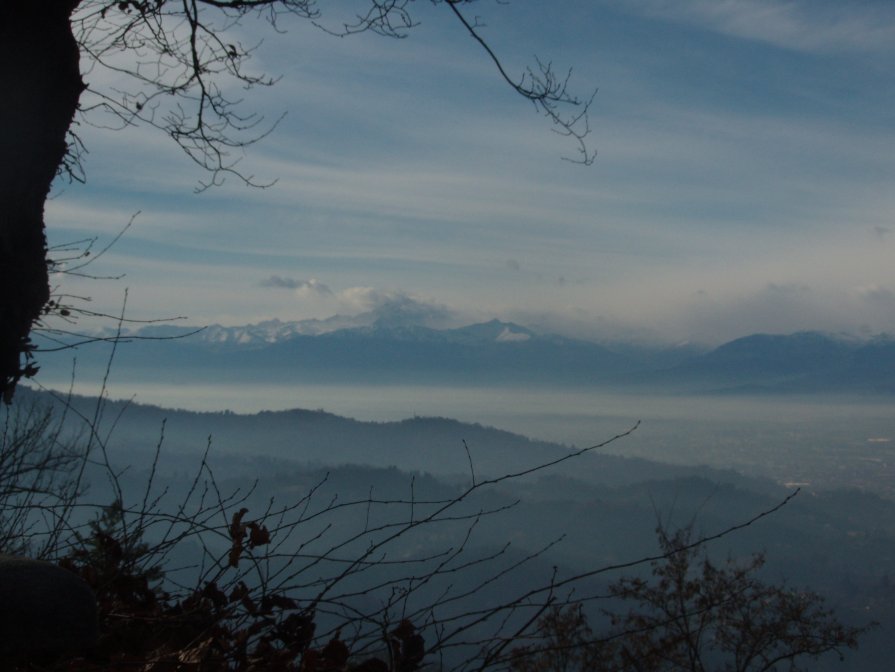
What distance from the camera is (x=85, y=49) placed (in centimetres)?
414

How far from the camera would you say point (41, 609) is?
1.99 metres

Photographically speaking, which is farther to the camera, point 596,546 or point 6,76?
point 596,546

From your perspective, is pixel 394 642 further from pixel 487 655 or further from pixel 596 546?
pixel 596 546

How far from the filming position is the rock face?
6.41 ft

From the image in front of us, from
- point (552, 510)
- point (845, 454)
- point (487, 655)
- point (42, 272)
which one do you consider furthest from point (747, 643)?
A: point (845, 454)

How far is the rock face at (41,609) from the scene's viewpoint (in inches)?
76.9

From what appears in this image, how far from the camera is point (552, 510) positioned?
5217 inches

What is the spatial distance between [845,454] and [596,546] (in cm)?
10858

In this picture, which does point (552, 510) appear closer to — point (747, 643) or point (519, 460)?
point (519, 460)

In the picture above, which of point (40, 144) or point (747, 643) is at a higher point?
point (40, 144)

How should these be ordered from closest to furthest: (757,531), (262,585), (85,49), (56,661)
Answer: (56,661)
(262,585)
(85,49)
(757,531)

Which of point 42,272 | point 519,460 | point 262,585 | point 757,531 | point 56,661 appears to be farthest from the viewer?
point 519,460

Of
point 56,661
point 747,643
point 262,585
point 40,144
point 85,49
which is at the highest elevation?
point 85,49

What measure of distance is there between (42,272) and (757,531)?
136 metres
